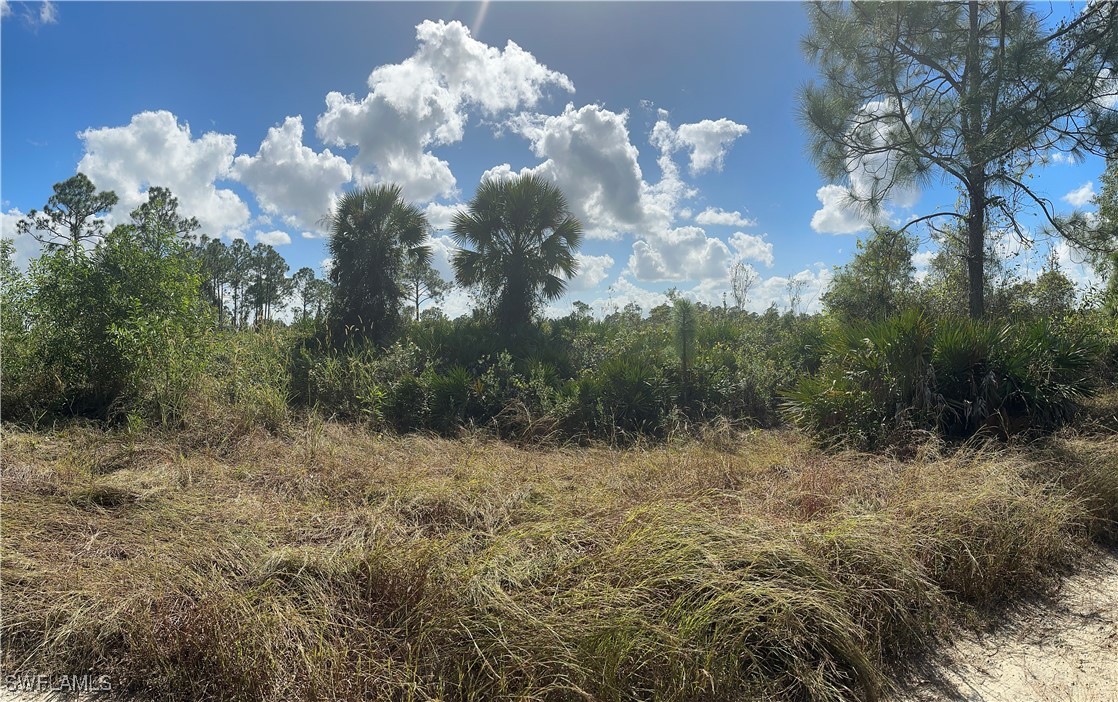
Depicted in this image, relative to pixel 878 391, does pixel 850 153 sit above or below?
above

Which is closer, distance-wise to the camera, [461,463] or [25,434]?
[461,463]

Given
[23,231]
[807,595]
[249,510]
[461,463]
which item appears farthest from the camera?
[23,231]

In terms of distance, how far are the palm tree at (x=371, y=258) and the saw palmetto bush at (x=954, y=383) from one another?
9.85 metres

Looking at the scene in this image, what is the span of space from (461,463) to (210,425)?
3.21m

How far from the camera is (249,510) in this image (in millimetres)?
3604

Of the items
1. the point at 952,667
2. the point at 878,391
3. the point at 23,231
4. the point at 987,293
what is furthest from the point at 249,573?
the point at 23,231

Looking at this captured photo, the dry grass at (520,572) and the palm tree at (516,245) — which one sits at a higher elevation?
the palm tree at (516,245)

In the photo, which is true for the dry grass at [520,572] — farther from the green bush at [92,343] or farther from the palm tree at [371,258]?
the palm tree at [371,258]

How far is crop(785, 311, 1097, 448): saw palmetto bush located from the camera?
5.36 meters

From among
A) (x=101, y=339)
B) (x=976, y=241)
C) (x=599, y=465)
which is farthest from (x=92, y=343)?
(x=976, y=241)

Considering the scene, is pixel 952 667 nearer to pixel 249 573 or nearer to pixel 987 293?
pixel 249 573

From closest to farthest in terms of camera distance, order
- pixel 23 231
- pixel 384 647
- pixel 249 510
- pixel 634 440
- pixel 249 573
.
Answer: pixel 384 647 → pixel 249 573 → pixel 249 510 → pixel 634 440 → pixel 23 231

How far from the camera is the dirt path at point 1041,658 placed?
2361mm

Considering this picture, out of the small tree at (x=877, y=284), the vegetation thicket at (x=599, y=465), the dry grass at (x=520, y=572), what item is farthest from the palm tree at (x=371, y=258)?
the small tree at (x=877, y=284)
